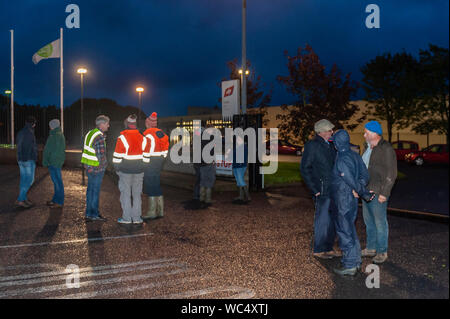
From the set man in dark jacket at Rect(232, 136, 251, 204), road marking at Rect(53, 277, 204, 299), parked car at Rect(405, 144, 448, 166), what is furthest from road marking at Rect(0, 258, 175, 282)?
parked car at Rect(405, 144, 448, 166)

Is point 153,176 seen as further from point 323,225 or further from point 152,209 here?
point 323,225

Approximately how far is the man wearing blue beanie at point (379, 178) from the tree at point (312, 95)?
15032 millimetres

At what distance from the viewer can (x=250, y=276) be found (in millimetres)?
5383

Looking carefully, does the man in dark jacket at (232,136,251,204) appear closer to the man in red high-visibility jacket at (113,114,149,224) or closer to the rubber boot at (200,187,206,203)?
the rubber boot at (200,187,206,203)

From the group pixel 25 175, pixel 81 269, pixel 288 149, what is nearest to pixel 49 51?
pixel 25 175

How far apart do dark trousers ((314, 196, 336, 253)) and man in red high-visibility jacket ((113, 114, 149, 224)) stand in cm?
361

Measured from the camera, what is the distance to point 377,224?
20.5ft

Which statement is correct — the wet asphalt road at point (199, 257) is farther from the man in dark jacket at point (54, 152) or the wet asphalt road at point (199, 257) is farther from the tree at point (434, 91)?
the tree at point (434, 91)

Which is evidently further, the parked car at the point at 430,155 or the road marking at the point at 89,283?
the parked car at the point at 430,155

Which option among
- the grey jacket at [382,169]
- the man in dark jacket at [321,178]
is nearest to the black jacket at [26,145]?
the man in dark jacket at [321,178]

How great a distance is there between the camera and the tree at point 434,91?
36094mm

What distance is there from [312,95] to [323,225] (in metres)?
17.2

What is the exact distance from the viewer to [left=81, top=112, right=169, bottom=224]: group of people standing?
330 inches
